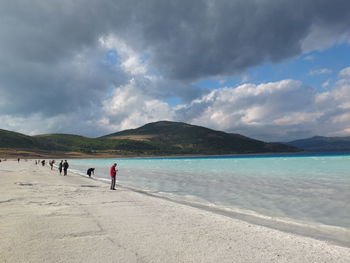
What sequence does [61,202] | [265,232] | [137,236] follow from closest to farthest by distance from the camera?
[137,236], [265,232], [61,202]

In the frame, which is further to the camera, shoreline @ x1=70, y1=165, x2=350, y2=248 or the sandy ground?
shoreline @ x1=70, y1=165, x2=350, y2=248

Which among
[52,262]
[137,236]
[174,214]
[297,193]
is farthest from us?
[297,193]

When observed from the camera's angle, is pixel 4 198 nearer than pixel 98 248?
No

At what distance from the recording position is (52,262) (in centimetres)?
563

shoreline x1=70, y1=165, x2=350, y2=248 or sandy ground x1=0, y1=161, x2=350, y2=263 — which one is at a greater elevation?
sandy ground x1=0, y1=161, x2=350, y2=263

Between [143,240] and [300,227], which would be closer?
[143,240]

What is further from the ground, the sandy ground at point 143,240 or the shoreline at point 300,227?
the sandy ground at point 143,240

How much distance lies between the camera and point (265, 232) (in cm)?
876

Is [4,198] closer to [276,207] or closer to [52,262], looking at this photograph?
[52,262]

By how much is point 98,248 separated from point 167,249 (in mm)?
1868

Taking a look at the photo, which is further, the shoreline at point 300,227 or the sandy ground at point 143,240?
the shoreline at point 300,227

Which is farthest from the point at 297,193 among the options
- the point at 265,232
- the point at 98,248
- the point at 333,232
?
the point at 98,248

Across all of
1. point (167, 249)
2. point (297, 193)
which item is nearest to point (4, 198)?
point (167, 249)

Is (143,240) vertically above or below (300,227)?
above
